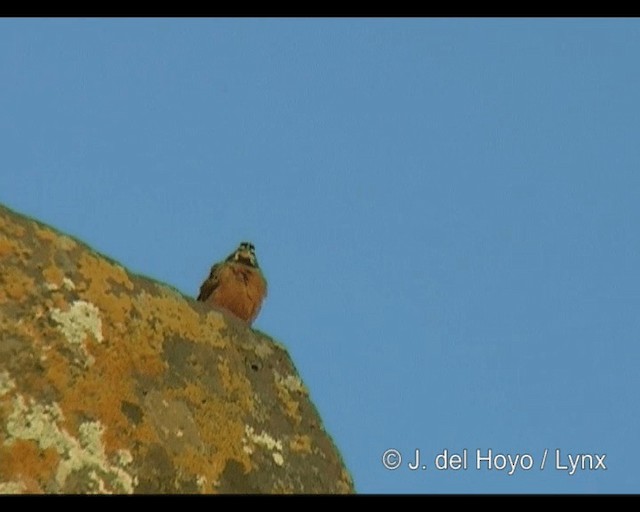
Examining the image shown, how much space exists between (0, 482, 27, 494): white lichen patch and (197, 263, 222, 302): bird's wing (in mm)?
5942

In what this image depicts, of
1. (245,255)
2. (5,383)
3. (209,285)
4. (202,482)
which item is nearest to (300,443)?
(202,482)

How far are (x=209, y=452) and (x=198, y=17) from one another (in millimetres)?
3307

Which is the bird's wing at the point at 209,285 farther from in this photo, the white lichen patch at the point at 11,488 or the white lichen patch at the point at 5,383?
the white lichen patch at the point at 11,488

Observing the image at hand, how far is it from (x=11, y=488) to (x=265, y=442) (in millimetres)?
2571

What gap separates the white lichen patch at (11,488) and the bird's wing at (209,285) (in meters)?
5.94

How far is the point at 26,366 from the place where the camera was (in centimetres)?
796

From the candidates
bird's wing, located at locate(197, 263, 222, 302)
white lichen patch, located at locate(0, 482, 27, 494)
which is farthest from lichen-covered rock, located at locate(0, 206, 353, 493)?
bird's wing, located at locate(197, 263, 222, 302)

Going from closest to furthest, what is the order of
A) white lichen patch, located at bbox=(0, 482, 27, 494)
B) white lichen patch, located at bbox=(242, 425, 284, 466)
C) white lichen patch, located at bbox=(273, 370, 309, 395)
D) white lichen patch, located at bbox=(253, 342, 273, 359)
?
white lichen patch, located at bbox=(0, 482, 27, 494)
white lichen patch, located at bbox=(242, 425, 284, 466)
white lichen patch, located at bbox=(273, 370, 309, 395)
white lichen patch, located at bbox=(253, 342, 273, 359)

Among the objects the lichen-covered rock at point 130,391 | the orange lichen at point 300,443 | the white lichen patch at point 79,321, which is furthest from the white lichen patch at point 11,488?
the orange lichen at point 300,443

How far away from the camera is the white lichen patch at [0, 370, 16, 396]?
301 inches

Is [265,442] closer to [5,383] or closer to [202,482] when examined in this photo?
[202,482]

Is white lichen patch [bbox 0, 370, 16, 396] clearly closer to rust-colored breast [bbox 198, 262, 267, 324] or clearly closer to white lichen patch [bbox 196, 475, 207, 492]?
white lichen patch [bbox 196, 475, 207, 492]
